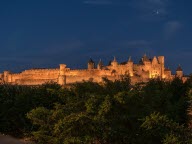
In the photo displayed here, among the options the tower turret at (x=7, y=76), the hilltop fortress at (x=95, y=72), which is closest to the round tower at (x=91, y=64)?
the hilltop fortress at (x=95, y=72)

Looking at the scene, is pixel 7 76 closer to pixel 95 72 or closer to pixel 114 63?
pixel 95 72

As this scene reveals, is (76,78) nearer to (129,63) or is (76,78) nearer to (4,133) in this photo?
(129,63)

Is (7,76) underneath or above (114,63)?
underneath

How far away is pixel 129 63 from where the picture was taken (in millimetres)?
112188

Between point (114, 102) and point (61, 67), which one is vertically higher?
point (61, 67)

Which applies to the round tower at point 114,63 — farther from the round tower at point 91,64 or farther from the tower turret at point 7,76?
the tower turret at point 7,76

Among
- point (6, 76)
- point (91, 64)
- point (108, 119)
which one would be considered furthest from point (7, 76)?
point (108, 119)

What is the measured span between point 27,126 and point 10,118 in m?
2.84

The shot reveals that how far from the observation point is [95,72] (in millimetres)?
110438

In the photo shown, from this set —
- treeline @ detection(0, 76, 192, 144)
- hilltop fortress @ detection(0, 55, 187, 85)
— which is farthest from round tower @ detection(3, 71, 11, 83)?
treeline @ detection(0, 76, 192, 144)

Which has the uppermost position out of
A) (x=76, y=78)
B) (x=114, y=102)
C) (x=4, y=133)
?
(x=76, y=78)

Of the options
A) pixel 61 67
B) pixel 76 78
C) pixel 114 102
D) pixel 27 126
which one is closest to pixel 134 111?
pixel 114 102

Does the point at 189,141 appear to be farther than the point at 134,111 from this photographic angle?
No

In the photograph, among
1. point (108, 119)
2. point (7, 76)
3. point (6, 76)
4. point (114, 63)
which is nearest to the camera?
point (108, 119)
